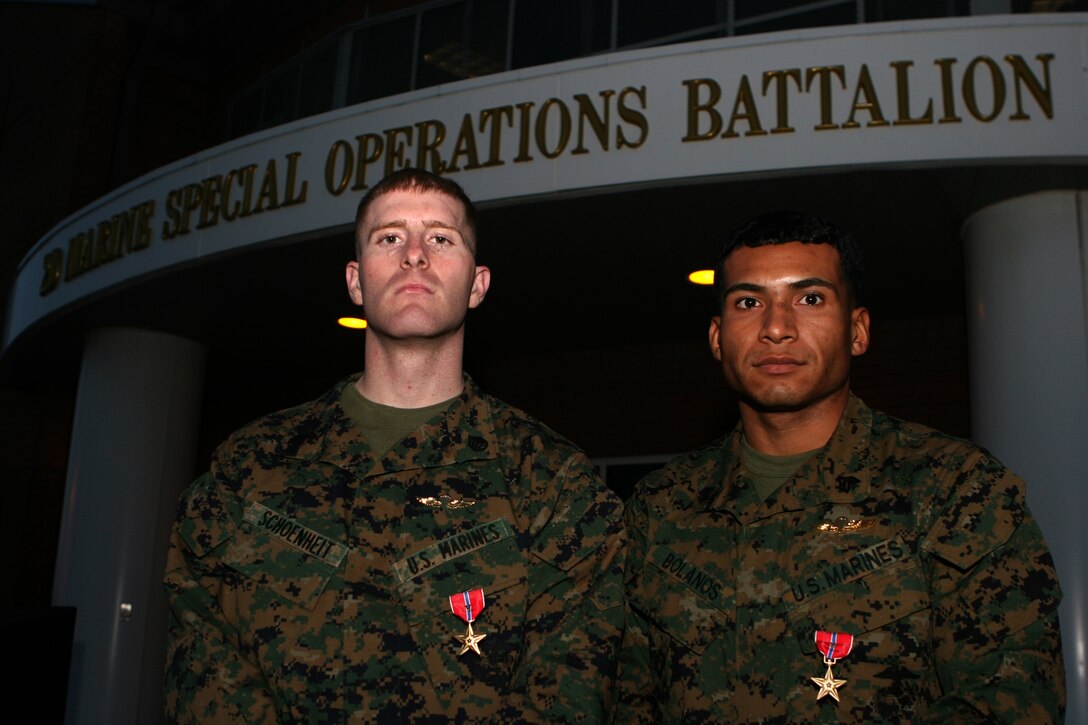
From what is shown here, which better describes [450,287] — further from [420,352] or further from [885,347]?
[885,347]

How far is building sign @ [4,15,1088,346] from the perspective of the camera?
567 centimetres

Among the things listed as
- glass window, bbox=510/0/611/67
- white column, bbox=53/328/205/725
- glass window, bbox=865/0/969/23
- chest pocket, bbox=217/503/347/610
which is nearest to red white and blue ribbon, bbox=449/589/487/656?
chest pocket, bbox=217/503/347/610

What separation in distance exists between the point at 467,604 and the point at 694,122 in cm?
425

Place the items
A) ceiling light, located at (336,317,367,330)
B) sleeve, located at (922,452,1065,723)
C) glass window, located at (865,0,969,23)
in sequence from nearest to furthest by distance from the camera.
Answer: sleeve, located at (922,452,1065,723)
glass window, located at (865,0,969,23)
ceiling light, located at (336,317,367,330)

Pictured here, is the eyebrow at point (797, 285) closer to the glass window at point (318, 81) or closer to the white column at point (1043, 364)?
the white column at point (1043, 364)

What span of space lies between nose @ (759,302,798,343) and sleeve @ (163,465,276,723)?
1.32 meters

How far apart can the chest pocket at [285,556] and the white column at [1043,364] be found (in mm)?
4461

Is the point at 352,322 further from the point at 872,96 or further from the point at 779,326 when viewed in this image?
the point at 779,326

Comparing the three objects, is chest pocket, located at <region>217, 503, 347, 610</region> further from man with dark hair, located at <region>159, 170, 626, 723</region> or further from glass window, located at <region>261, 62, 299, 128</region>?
glass window, located at <region>261, 62, 299, 128</region>

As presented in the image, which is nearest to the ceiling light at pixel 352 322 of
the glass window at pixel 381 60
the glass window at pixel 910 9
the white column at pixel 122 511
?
the white column at pixel 122 511

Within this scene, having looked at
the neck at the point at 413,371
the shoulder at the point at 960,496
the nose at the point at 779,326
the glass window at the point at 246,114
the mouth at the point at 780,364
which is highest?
the glass window at the point at 246,114

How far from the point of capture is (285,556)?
252 cm

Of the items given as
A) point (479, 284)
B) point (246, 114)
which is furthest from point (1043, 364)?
point (246, 114)

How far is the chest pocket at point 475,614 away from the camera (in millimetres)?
2408
